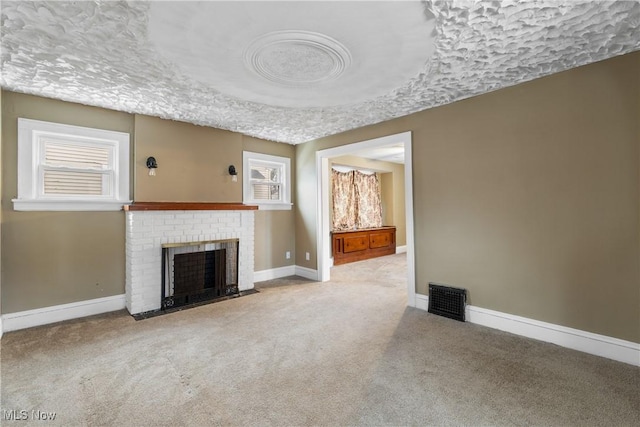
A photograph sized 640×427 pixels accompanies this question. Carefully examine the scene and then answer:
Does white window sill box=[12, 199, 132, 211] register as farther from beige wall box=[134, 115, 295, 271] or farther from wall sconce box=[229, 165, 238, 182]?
wall sconce box=[229, 165, 238, 182]

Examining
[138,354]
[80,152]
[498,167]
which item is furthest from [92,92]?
[498,167]

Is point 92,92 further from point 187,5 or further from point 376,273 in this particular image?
point 376,273

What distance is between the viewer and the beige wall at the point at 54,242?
3.07 meters

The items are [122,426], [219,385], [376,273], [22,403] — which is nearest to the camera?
[122,426]

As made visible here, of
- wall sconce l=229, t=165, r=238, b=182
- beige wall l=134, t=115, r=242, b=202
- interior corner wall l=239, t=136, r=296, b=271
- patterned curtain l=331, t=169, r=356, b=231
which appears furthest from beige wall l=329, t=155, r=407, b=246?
beige wall l=134, t=115, r=242, b=202

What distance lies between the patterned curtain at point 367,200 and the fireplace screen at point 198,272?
418 cm

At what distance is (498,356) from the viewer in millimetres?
2518

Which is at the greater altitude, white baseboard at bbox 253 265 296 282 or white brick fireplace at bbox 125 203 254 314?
white brick fireplace at bbox 125 203 254 314

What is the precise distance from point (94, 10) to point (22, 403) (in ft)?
8.29

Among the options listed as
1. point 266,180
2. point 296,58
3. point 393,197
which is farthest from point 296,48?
point 393,197

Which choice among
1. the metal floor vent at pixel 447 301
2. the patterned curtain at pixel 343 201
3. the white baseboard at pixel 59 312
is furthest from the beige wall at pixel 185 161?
the metal floor vent at pixel 447 301

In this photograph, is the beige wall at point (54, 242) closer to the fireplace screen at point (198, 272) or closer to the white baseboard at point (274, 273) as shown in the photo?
the fireplace screen at point (198, 272)

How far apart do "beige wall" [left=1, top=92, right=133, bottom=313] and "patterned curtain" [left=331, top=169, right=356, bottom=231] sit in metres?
4.54

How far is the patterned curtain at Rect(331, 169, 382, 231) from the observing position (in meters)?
7.35
